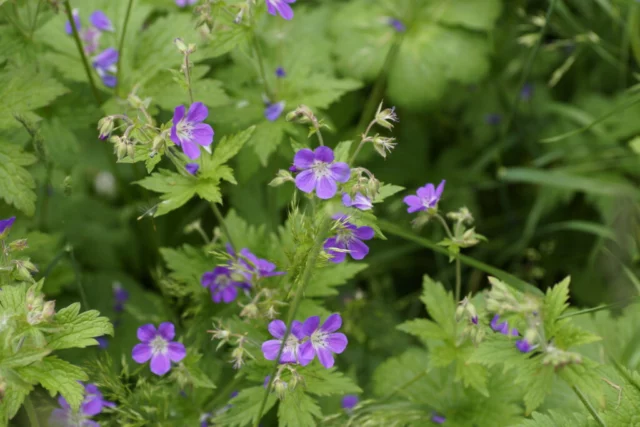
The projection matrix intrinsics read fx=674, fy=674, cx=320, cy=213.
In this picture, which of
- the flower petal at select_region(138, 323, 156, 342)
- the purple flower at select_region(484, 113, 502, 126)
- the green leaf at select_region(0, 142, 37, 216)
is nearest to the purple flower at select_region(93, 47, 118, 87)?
the green leaf at select_region(0, 142, 37, 216)

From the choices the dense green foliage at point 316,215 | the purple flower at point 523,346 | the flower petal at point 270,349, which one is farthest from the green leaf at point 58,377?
the purple flower at point 523,346

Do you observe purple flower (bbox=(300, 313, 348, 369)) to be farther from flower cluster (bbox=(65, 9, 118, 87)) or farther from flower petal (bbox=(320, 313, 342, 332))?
flower cluster (bbox=(65, 9, 118, 87))

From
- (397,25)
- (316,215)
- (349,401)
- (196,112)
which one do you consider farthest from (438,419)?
(397,25)

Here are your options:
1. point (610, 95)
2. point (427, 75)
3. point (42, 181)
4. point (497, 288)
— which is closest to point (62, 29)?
point (42, 181)

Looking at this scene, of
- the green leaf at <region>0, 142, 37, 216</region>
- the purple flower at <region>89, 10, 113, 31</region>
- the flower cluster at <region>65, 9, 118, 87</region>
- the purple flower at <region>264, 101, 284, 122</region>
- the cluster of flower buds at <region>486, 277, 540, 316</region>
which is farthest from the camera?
the purple flower at <region>89, 10, 113, 31</region>

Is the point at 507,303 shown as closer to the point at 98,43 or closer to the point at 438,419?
the point at 438,419

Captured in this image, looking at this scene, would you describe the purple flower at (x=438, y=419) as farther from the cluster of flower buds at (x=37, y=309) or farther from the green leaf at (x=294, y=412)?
the cluster of flower buds at (x=37, y=309)
